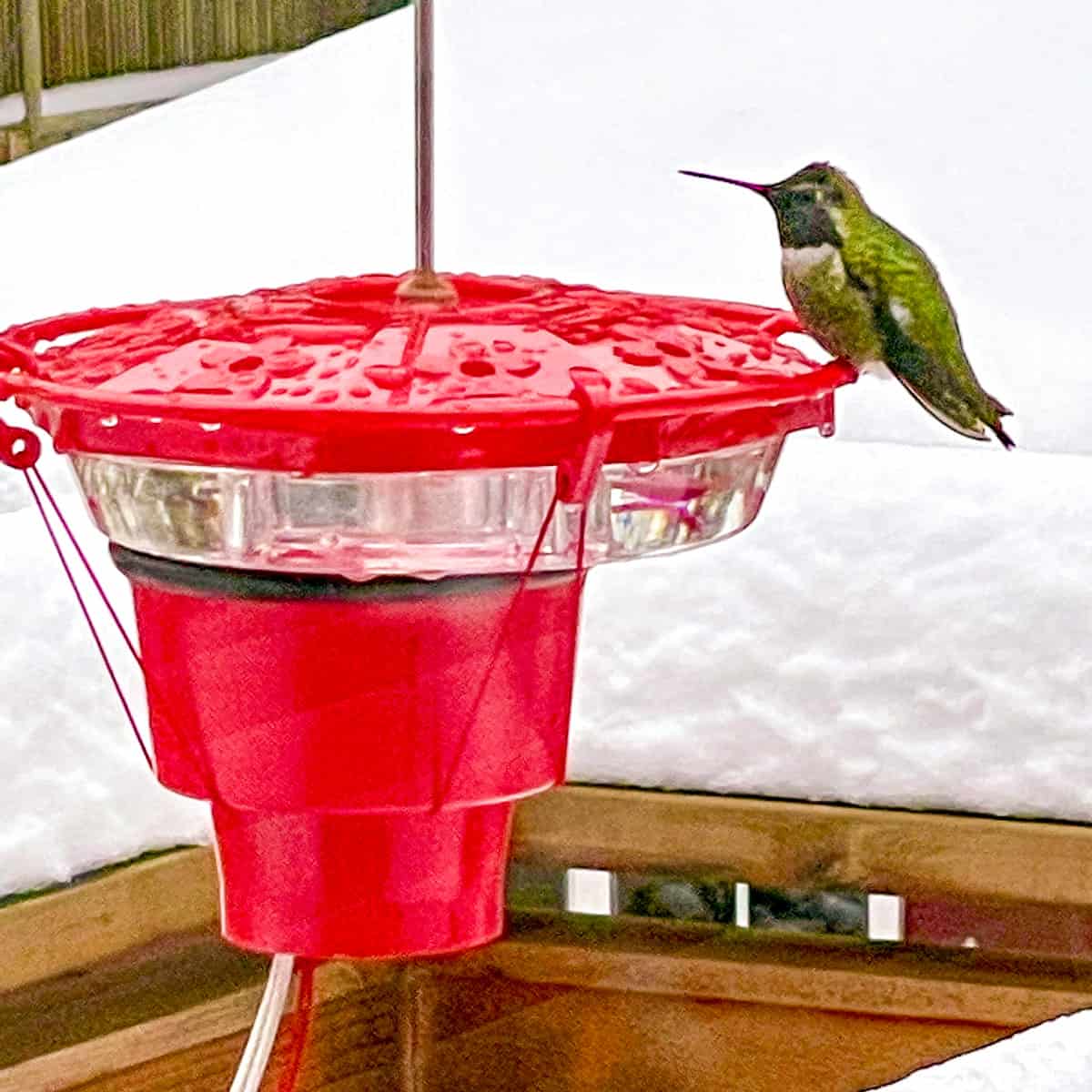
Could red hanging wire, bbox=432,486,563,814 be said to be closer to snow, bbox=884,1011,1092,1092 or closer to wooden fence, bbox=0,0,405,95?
snow, bbox=884,1011,1092,1092

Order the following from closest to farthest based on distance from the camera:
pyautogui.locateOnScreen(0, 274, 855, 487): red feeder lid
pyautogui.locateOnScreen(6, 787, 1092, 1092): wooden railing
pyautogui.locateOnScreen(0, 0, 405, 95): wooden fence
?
pyautogui.locateOnScreen(0, 274, 855, 487): red feeder lid < pyautogui.locateOnScreen(6, 787, 1092, 1092): wooden railing < pyautogui.locateOnScreen(0, 0, 405, 95): wooden fence

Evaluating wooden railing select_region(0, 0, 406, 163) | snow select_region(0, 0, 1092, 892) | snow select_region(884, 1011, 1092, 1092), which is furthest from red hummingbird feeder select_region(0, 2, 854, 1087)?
wooden railing select_region(0, 0, 406, 163)

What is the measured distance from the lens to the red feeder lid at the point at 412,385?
1.63 ft

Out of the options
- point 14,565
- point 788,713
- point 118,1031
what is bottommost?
point 118,1031

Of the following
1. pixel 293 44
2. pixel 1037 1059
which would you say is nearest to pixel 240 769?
pixel 1037 1059

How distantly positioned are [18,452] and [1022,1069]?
0.38m

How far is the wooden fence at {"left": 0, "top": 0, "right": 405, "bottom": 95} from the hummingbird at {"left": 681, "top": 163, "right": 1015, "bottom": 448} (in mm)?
642

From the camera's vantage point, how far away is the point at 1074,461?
3.59ft

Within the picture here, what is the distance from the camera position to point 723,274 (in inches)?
47.9

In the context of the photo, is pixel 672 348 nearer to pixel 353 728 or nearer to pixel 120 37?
pixel 353 728

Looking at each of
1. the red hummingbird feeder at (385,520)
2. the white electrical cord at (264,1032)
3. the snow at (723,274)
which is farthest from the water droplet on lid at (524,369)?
the snow at (723,274)

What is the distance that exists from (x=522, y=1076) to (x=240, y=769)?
59 centimetres

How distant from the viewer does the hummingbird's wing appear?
59cm

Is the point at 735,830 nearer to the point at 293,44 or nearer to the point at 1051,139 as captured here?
the point at 1051,139
